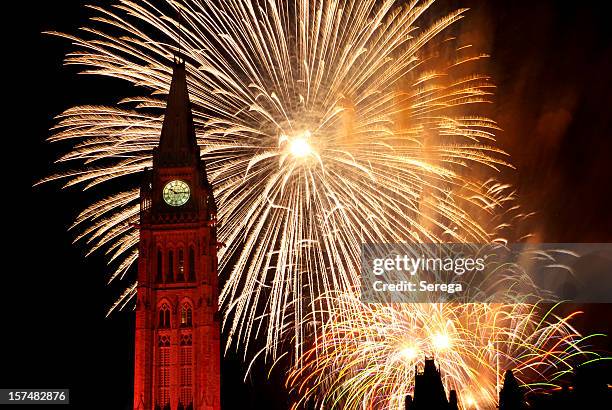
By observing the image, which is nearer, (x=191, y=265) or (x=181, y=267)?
(x=191, y=265)

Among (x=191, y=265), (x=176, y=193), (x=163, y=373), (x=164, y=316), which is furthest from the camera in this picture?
(x=176, y=193)

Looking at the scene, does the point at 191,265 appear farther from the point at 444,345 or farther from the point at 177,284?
the point at 444,345

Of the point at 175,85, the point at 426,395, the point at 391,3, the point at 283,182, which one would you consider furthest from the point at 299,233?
the point at 175,85

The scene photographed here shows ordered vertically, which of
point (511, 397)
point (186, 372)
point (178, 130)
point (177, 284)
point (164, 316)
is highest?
point (178, 130)

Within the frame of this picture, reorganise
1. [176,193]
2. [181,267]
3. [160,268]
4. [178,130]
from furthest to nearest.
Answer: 1. [178,130]
2. [176,193]
3. [181,267]
4. [160,268]

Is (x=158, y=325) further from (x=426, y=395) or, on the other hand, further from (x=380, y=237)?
(x=426, y=395)

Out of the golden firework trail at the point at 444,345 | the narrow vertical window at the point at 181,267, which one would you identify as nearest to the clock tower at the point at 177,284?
the narrow vertical window at the point at 181,267

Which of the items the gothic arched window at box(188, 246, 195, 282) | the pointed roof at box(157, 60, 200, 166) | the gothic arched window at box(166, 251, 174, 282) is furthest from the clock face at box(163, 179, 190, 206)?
the gothic arched window at box(166, 251, 174, 282)

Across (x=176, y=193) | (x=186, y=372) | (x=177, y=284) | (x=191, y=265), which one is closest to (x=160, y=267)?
(x=177, y=284)
